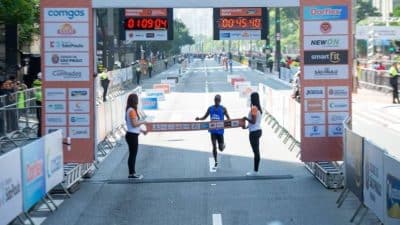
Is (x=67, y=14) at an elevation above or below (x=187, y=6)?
below

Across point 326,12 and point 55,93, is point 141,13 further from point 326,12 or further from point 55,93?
point 326,12

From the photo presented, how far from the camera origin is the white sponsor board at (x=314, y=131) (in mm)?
16859

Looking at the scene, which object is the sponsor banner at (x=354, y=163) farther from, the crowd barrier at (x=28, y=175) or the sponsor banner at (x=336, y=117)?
the crowd barrier at (x=28, y=175)

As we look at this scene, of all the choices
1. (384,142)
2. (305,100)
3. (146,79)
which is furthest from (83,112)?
(146,79)

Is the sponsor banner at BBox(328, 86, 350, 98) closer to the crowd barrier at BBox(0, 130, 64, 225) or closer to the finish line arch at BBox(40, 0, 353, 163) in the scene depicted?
the finish line arch at BBox(40, 0, 353, 163)

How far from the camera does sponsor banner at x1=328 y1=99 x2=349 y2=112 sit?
16.8 metres

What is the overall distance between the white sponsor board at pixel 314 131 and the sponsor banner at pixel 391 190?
6.44 metres

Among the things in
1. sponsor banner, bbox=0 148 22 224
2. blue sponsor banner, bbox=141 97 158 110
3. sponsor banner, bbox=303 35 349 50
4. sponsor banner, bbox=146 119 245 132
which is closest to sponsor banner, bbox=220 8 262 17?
blue sponsor banner, bbox=141 97 158 110

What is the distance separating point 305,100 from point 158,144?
26.6ft

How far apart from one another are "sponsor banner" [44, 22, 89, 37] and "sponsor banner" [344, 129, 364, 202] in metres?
6.05

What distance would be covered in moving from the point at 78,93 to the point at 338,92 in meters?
5.55

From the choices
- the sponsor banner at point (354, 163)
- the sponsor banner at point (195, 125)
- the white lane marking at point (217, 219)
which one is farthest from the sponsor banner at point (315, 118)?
the white lane marking at point (217, 219)

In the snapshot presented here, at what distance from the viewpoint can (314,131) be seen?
55.4ft

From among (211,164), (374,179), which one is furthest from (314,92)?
(374,179)
